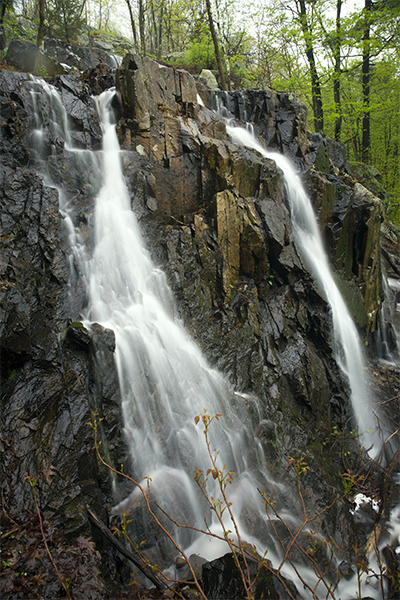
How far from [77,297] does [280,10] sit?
771 inches

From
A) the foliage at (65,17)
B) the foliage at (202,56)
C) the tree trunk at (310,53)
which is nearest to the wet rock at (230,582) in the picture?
the tree trunk at (310,53)

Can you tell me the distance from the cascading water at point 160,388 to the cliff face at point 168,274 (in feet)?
0.95

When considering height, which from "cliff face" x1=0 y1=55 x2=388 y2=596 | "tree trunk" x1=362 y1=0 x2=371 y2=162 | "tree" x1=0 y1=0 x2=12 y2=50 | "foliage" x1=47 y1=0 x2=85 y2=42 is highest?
"foliage" x1=47 y1=0 x2=85 y2=42

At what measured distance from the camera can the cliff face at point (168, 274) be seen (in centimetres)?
448

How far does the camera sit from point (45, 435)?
424cm

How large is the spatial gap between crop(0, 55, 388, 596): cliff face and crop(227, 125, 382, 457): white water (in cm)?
42

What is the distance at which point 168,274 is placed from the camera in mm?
7336

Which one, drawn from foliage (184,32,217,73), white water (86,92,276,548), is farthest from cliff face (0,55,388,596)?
foliage (184,32,217,73)

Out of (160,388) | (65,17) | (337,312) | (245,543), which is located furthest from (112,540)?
(65,17)

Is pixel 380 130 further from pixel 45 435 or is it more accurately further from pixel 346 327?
pixel 45 435

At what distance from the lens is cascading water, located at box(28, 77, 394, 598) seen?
4.91m

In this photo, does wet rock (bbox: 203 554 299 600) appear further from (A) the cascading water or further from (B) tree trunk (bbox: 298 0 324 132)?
(B) tree trunk (bbox: 298 0 324 132)

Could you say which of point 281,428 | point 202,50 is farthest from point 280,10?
point 281,428

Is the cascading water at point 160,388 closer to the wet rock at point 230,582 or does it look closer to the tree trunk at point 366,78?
the wet rock at point 230,582
